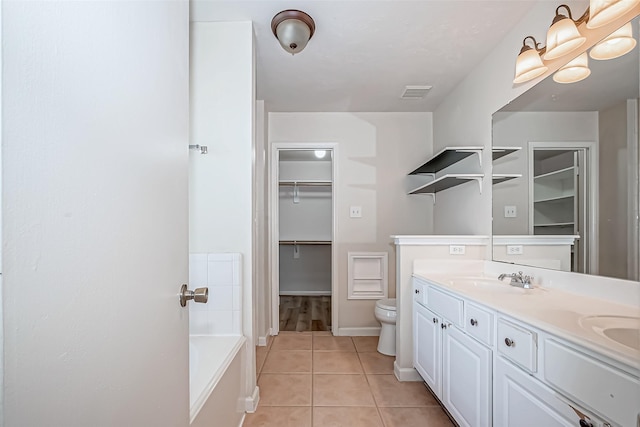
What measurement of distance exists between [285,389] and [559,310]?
172cm

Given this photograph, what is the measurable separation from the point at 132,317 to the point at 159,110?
0.46 m

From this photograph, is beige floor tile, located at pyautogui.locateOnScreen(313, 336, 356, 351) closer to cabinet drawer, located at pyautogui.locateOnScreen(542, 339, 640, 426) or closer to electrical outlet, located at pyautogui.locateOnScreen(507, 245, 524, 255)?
electrical outlet, located at pyautogui.locateOnScreen(507, 245, 524, 255)

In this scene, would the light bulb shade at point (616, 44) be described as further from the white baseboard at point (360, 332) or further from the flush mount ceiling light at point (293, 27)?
the white baseboard at point (360, 332)

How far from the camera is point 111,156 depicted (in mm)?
552

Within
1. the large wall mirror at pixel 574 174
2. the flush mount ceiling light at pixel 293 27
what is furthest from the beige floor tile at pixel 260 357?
the flush mount ceiling light at pixel 293 27

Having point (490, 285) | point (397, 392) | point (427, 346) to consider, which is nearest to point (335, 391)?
point (397, 392)

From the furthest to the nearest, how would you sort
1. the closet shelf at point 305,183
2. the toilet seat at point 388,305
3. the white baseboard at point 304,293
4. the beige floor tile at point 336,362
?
the white baseboard at point 304,293 → the closet shelf at point 305,183 → the toilet seat at point 388,305 → the beige floor tile at point 336,362

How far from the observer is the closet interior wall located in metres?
4.97

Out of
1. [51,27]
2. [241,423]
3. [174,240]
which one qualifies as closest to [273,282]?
[241,423]

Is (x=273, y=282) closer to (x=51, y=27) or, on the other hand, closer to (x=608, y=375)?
(x=608, y=375)

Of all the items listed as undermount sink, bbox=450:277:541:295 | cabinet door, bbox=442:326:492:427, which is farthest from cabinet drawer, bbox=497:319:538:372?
undermount sink, bbox=450:277:541:295

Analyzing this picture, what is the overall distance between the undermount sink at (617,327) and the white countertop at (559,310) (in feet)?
0.09

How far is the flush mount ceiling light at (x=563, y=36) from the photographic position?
1.41 metres

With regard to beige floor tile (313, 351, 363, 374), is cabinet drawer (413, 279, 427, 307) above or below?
above
